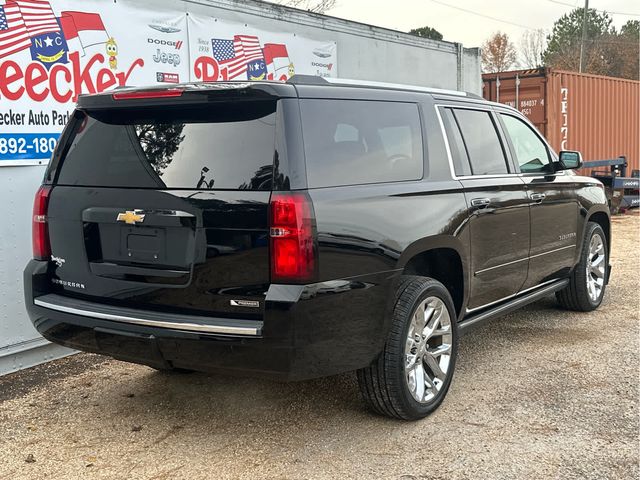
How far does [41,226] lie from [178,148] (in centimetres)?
101

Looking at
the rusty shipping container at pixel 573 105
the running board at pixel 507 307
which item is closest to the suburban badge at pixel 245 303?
the running board at pixel 507 307

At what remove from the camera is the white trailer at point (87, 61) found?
5.11 meters

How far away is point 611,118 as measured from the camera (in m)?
16.8

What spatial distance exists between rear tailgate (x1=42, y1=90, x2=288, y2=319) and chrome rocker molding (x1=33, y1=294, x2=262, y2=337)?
0.04 m

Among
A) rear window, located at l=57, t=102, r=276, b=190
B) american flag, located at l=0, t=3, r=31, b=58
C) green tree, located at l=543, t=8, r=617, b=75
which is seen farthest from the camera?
green tree, located at l=543, t=8, r=617, b=75

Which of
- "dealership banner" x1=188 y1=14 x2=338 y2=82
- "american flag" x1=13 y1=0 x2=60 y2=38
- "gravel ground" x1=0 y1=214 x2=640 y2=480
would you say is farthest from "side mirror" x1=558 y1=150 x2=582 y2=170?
"american flag" x1=13 y1=0 x2=60 y2=38

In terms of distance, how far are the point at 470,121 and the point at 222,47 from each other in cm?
275

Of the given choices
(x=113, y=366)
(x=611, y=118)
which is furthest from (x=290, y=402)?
(x=611, y=118)

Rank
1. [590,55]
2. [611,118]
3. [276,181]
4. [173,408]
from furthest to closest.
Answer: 1. [590,55]
2. [611,118]
3. [173,408]
4. [276,181]

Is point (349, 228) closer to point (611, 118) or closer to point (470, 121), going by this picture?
point (470, 121)

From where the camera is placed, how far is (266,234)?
10.7 ft

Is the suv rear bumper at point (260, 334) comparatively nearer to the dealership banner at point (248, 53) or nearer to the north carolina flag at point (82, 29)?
the north carolina flag at point (82, 29)

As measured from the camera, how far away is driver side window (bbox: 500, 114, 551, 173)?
5324 mm

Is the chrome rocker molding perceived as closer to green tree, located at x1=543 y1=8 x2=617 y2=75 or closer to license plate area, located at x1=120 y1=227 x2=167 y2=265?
license plate area, located at x1=120 y1=227 x2=167 y2=265
